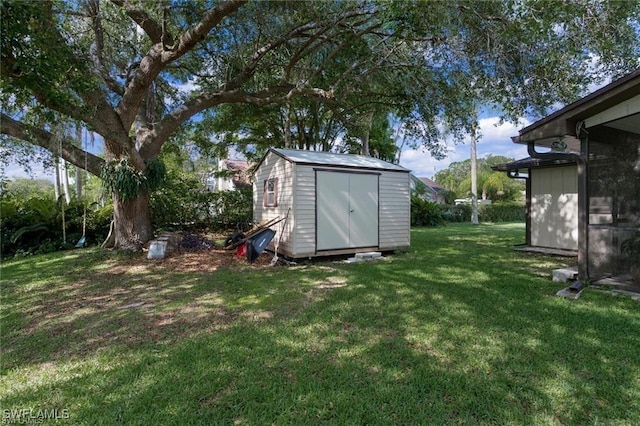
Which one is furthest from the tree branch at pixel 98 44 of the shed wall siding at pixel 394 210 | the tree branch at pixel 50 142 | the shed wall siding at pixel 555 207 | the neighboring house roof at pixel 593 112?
the shed wall siding at pixel 555 207

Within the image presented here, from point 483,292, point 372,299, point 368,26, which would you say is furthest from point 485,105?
point 372,299

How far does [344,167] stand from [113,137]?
4704mm

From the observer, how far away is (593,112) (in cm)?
454

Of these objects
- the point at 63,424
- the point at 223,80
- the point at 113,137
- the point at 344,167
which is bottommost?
the point at 63,424

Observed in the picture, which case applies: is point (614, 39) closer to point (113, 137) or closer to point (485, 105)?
point (485, 105)

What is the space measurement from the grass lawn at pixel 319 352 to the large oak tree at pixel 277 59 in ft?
9.62

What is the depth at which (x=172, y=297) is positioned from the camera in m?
4.28

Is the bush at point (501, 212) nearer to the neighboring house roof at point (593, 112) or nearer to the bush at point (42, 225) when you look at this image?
the neighboring house roof at point (593, 112)

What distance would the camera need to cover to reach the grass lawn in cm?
199

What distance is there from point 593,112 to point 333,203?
445 cm

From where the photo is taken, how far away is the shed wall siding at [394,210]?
7.45 meters

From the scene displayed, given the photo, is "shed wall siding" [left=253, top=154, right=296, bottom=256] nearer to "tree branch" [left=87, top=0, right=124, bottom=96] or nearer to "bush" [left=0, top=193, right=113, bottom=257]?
"tree branch" [left=87, top=0, right=124, bottom=96]

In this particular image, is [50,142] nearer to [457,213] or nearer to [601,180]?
[601,180]

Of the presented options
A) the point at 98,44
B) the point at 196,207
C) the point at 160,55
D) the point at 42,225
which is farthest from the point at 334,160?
the point at 42,225
